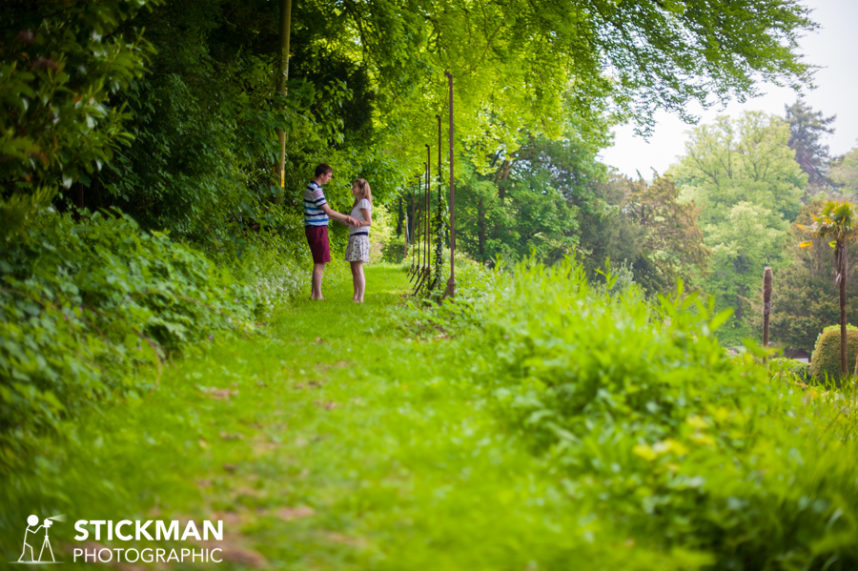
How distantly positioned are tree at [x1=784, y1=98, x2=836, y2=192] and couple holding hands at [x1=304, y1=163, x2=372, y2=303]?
65284 millimetres

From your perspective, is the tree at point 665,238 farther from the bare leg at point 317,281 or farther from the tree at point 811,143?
the bare leg at point 317,281

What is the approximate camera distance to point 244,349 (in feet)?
18.3

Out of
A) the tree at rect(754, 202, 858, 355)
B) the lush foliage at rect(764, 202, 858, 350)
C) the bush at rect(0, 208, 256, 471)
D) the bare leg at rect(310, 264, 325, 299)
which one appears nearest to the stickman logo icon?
the bush at rect(0, 208, 256, 471)

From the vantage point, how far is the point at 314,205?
9008 mm

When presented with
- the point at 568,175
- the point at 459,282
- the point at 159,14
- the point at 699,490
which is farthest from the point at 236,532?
the point at 568,175

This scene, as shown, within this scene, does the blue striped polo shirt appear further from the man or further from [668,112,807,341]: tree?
[668,112,807,341]: tree

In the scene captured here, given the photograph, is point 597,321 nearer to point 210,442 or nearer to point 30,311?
point 210,442

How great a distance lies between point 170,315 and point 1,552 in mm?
2770

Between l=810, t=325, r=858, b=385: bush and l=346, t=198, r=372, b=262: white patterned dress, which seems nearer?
l=346, t=198, r=372, b=262: white patterned dress

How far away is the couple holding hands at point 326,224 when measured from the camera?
29.6 ft

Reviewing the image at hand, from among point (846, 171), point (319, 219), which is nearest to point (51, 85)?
point (319, 219)

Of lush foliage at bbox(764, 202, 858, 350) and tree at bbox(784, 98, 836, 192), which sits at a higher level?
tree at bbox(784, 98, 836, 192)

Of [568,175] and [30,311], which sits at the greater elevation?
[568,175]

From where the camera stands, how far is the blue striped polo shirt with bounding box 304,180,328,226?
29.2 feet
